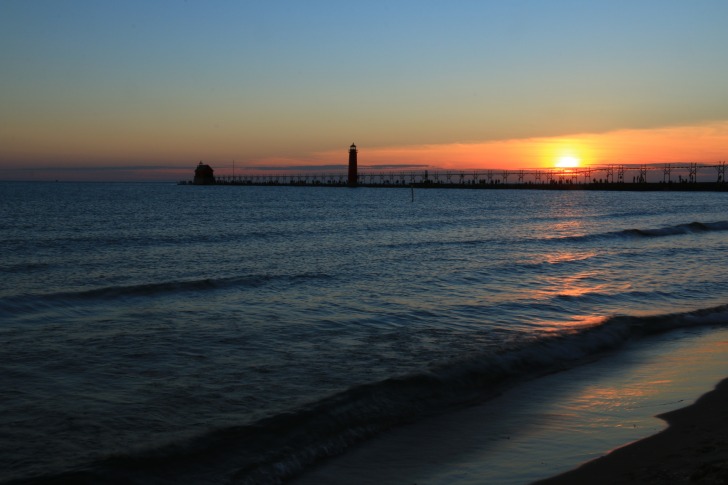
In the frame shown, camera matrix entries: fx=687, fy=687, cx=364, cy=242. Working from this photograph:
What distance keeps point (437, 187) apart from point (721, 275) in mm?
141368

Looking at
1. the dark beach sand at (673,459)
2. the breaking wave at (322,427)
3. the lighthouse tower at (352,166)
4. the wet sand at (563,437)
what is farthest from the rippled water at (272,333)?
the lighthouse tower at (352,166)

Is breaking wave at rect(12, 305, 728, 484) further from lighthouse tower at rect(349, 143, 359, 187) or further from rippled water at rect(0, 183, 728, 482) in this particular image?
lighthouse tower at rect(349, 143, 359, 187)

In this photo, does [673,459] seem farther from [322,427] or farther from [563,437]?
[322,427]

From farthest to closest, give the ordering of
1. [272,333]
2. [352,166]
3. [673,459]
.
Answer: [352,166] < [272,333] < [673,459]

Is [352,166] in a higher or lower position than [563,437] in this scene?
higher

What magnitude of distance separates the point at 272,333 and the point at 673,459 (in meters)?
7.22

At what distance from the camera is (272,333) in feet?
39.1

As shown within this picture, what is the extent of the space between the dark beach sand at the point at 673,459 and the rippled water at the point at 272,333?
2.46m

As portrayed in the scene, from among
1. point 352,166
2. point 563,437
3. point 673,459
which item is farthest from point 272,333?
point 352,166

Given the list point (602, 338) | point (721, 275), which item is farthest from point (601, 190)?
point (602, 338)

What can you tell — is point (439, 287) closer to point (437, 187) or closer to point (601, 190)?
point (601, 190)

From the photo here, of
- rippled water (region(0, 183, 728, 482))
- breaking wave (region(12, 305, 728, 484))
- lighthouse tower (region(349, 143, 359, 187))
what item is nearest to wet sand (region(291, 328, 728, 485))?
breaking wave (region(12, 305, 728, 484))

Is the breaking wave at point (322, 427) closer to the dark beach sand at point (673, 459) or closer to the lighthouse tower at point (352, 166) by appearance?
the dark beach sand at point (673, 459)

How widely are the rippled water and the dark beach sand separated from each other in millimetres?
2456
